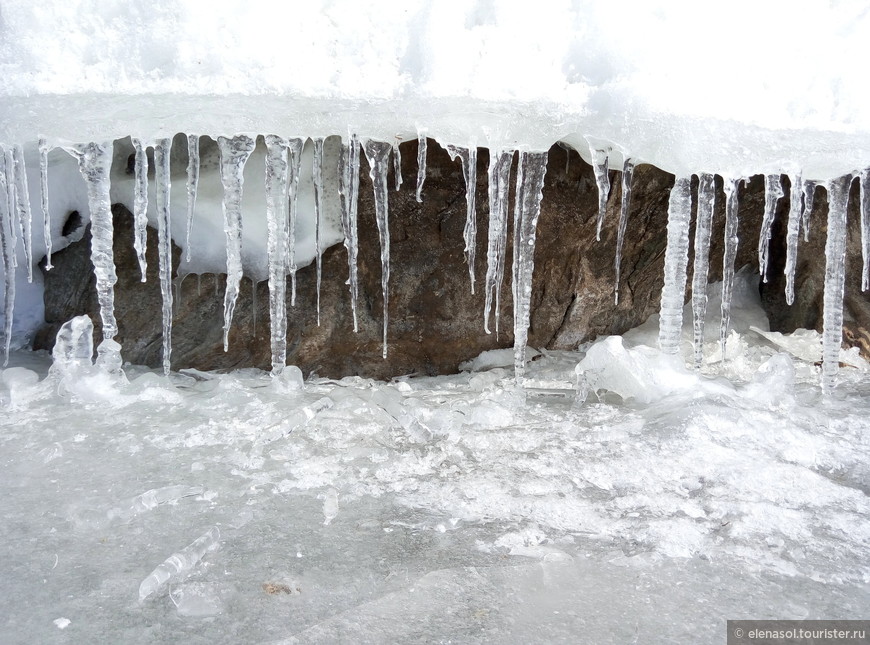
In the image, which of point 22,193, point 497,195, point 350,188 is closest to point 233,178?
point 350,188

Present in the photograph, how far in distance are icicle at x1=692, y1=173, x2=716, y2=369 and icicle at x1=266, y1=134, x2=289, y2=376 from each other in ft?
5.08

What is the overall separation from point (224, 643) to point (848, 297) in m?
3.60

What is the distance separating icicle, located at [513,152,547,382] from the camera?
259cm

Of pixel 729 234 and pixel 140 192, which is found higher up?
pixel 140 192

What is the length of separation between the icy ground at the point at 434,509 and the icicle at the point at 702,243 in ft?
0.80

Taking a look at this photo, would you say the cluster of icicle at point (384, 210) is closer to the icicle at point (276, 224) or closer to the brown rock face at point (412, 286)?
the icicle at point (276, 224)

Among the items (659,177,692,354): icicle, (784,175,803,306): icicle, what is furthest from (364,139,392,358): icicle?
(784,175,803,306): icicle

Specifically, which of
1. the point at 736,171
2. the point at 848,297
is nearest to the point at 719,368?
the point at 848,297

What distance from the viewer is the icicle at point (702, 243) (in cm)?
265

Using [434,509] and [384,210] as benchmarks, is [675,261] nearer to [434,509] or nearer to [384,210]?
[384,210]

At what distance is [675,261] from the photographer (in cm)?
276

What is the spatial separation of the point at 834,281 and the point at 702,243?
55 centimetres

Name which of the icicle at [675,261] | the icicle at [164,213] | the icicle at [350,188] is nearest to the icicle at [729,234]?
the icicle at [675,261]

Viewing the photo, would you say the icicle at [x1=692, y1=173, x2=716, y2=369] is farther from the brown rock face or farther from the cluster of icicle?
the brown rock face
